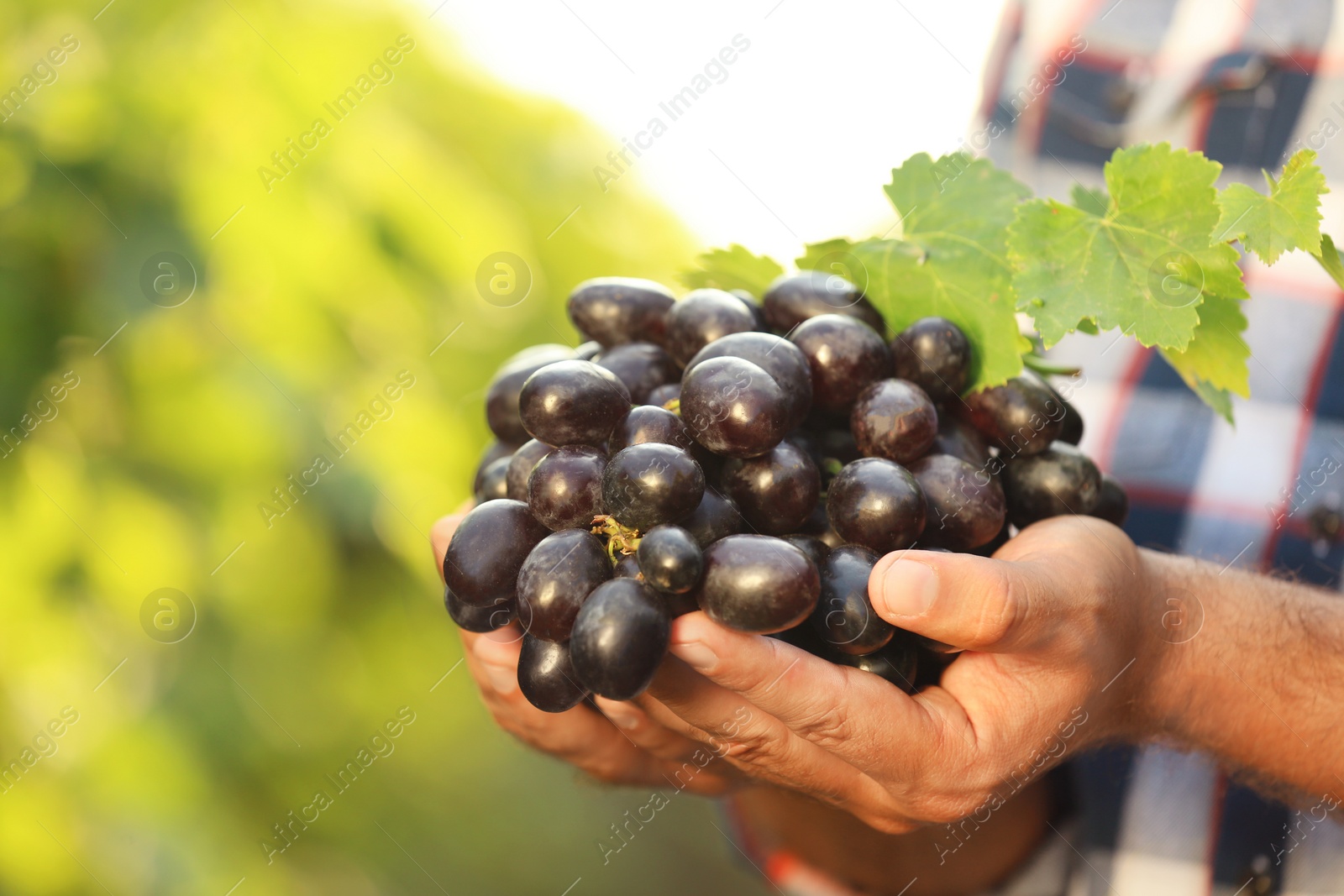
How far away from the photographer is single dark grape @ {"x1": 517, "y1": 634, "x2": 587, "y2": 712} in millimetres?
926

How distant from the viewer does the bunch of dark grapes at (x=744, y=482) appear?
828mm

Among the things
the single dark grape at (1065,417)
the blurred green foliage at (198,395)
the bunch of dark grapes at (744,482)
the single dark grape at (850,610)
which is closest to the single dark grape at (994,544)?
the bunch of dark grapes at (744,482)

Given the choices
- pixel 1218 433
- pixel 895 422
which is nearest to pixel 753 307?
pixel 895 422

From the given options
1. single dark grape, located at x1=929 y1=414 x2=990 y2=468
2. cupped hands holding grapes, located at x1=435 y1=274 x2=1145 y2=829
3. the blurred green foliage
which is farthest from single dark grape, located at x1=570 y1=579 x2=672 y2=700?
the blurred green foliage

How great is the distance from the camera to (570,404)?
94 centimetres

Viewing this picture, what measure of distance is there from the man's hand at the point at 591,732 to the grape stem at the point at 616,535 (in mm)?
257

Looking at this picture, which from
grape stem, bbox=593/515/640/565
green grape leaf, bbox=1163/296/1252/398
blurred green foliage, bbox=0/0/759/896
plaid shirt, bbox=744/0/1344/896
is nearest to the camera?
grape stem, bbox=593/515/640/565

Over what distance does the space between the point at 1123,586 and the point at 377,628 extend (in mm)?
1864

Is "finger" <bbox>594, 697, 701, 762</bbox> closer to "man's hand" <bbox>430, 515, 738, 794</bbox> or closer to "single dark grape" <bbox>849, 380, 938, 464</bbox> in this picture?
"man's hand" <bbox>430, 515, 738, 794</bbox>

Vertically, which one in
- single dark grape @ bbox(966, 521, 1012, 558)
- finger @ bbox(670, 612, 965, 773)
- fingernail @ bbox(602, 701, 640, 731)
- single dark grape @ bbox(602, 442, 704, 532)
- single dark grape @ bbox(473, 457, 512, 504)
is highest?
single dark grape @ bbox(602, 442, 704, 532)

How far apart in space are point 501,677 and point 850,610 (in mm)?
597

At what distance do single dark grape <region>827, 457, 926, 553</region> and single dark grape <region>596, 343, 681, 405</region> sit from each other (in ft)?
0.93

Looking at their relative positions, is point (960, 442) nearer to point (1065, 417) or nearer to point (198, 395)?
point (1065, 417)

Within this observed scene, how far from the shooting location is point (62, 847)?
5.64ft
